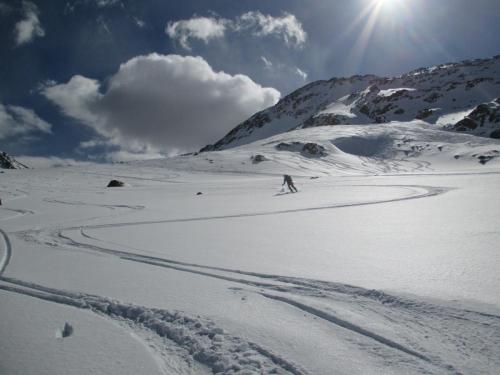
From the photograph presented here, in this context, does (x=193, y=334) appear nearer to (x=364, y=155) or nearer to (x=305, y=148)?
(x=305, y=148)

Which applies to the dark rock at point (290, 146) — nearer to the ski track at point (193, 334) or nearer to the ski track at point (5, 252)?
the ski track at point (5, 252)

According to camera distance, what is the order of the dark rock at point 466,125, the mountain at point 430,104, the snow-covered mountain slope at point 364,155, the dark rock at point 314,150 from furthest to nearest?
the mountain at point 430,104, the dark rock at point 466,125, the dark rock at point 314,150, the snow-covered mountain slope at point 364,155

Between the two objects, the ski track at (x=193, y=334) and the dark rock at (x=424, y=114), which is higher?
the dark rock at (x=424, y=114)

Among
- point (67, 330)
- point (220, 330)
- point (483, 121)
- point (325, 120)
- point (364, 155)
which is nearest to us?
point (220, 330)

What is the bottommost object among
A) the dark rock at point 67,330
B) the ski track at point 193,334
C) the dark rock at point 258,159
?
the dark rock at point 67,330

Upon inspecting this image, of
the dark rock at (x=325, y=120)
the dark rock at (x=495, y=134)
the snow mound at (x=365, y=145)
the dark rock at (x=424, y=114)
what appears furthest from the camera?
the dark rock at (x=325, y=120)

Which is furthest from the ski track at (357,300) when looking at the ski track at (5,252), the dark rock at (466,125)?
the dark rock at (466,125)

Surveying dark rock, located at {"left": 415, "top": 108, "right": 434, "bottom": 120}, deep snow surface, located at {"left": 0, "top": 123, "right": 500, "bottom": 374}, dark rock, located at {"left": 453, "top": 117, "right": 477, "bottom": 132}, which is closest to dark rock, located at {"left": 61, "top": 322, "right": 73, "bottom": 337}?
deep snow surface, located at {"left": 0, "top": 123, "right": 500, "bottom": 374}

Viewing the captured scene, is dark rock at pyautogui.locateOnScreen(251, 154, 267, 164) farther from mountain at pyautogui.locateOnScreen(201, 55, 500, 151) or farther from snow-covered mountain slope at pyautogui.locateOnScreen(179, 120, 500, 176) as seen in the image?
mountain at pyautogui.locateOnScreen(201, 55, 500, 151)

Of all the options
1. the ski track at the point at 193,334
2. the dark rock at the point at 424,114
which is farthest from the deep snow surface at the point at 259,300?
the dark rock at the point at 424,114

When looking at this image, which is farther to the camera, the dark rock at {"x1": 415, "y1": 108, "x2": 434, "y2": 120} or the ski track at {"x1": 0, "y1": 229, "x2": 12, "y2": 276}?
the dark rock at {"x1": 415, "y1": 108, "x2": 434, "y2": 120}

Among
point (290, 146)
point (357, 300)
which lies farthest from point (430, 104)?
point (357, 300)

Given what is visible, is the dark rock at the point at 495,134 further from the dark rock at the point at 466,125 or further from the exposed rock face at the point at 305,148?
the exposed rock face at the point at 305,148

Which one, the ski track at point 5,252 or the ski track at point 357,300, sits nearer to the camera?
the ski track at point 357,300
